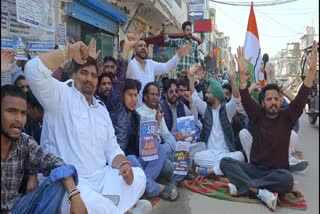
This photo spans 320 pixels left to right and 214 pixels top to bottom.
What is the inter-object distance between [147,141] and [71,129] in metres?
1.18

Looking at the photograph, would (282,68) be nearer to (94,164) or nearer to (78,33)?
(78,33)

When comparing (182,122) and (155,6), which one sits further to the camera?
(155,6)

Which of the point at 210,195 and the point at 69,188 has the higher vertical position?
the point at 69,188

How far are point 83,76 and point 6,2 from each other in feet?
8.18

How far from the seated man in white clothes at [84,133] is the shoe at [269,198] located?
1.39 meters

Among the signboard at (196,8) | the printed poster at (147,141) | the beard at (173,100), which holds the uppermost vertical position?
the signboard at (196,8)

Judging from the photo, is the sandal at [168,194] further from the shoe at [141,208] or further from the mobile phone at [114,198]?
the mobile phone at [114,198]

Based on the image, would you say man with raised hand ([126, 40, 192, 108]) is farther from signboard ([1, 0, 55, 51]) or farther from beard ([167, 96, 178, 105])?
signboard ([1, 0, 55, 51])

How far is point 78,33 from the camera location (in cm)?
738

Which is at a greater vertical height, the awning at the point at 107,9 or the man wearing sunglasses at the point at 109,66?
the awning at the point at 107,9

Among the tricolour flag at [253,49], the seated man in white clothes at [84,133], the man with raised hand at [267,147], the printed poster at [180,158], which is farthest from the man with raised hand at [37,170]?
the tricolour flag at [253,49]

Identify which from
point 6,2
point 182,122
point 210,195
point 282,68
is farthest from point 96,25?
point 282,68

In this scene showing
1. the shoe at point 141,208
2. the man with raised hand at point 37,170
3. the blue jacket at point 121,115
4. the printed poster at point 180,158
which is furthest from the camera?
the printed poster at point 180,158

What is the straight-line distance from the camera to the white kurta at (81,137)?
2383 mm
